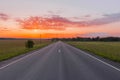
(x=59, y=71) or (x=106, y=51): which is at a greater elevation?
(x=59, y=71)

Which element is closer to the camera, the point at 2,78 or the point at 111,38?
the point at 2,78

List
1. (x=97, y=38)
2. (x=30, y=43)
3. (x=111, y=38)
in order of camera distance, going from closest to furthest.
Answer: (x=30, y=43) < (x=111, y=38) < (x=97, y=38)

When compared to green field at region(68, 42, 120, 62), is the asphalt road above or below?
above

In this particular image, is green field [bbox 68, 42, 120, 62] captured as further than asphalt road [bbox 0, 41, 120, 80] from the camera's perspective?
Yes

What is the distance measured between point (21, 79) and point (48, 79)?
1.09 m

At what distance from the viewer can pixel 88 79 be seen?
26.8 feet

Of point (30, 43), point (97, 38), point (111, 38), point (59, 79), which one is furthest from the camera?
point (97, 38)

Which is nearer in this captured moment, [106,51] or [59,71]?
[59,71]

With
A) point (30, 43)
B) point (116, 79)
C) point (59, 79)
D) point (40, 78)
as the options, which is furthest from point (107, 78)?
point (30, 43)

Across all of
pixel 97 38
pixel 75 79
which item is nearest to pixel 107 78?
pixel 75 79

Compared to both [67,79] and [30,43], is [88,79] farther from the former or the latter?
[30,43]

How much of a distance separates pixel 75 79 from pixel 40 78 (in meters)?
1.45

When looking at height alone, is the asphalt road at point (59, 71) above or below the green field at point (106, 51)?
above

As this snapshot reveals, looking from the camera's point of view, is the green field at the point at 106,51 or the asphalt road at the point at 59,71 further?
the green field at the point at 106,51
